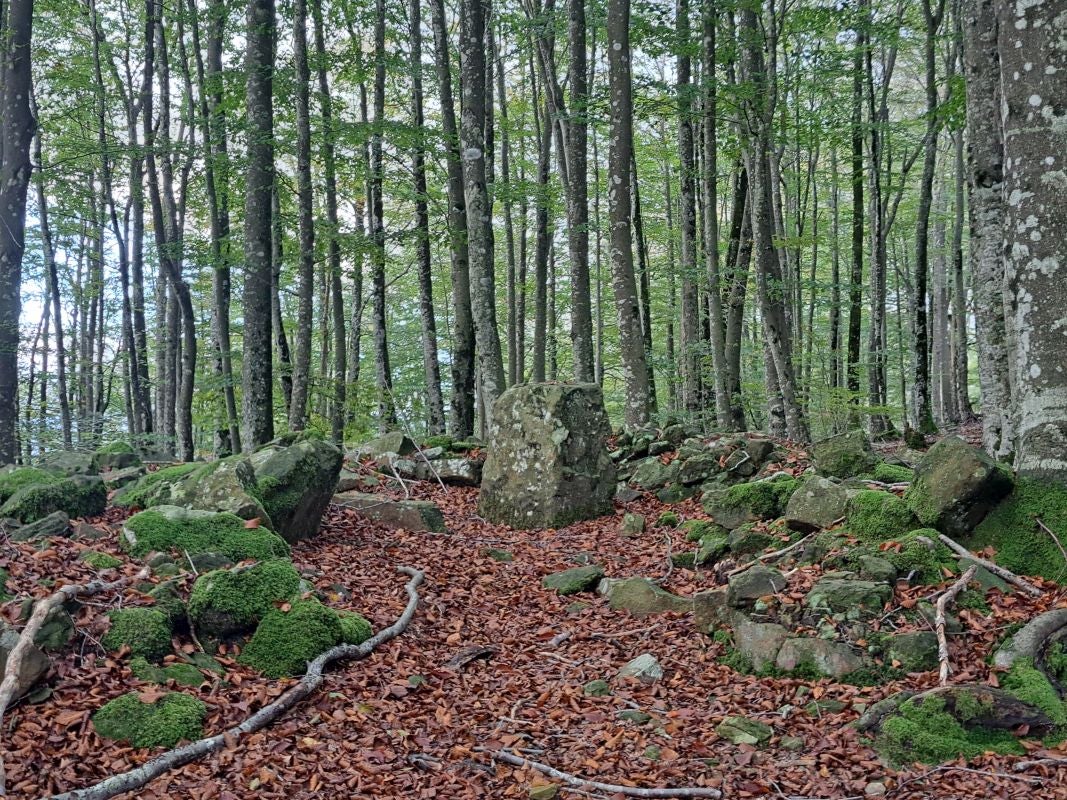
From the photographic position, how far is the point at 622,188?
36.9 ft

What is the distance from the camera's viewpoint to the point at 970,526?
530 cm

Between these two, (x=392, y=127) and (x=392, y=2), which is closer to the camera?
(x=392, y=127)

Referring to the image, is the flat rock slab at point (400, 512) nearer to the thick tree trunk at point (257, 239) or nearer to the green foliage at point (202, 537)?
the thick tree trunk at point (257, 239)

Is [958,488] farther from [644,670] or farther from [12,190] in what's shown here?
[12,190]

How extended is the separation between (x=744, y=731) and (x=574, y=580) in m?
2.91

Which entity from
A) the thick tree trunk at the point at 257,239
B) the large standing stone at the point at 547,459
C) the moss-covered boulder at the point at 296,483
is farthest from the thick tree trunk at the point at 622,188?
the moss-covered boulder at the point at 296,483

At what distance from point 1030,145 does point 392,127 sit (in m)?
9.41

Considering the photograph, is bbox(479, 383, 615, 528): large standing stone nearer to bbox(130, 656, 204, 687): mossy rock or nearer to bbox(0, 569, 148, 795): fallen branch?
bbox(0, 569, 148, 795): fallen branch

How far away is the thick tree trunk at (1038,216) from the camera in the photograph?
482 centimetres

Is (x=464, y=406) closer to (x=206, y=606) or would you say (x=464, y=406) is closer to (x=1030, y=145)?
(x=206, y=606)

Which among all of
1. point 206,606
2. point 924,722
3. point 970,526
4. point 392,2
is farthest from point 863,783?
point 392,2

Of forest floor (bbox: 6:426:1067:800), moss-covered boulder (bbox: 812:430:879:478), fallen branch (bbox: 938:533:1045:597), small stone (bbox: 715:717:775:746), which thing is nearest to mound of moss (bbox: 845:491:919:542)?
fallen branch (bbox: 938:533:1045:597)

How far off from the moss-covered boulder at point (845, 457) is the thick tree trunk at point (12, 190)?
10562 mm

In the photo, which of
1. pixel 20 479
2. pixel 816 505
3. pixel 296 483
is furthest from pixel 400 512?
pixel 816 505
